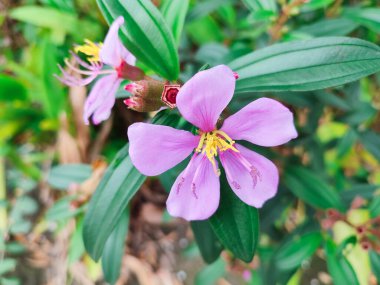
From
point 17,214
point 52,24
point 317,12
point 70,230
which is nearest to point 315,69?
point 317,12

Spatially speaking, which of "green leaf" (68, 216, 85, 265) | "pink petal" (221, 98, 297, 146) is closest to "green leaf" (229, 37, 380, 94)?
"pink petal" (221, 98, 297, 146)

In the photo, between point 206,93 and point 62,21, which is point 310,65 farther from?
point 62,21

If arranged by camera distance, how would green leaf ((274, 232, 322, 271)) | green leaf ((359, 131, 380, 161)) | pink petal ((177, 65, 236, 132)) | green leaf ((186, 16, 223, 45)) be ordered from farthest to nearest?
green leaf ((186, 16, 223, 45)), green leaf ((359, 131, 380, 161)), green leaf ((274, 232, 322, 271)), pink petal ((177, 65, 236, 132))

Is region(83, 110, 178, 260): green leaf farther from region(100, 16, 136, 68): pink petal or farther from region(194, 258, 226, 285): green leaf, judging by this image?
region(194, 258, 226, 285): green leaf

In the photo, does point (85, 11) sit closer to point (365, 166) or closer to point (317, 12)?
point (317, 12)

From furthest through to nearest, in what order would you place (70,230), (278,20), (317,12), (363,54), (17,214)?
(17,214) < (70,230) < (317,12) < (278,20) < (363,54)

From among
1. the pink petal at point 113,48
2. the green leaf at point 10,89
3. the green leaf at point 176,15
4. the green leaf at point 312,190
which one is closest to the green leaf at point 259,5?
the green leaf at point 176,15
